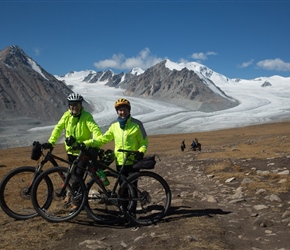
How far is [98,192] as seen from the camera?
6816 mm

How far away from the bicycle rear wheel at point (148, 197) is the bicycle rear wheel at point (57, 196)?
0.85 meters

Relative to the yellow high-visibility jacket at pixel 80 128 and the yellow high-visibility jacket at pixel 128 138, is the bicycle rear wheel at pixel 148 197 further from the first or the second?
the yellow high-visibility jacket at pixel 80 128

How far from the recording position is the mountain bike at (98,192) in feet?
21.3

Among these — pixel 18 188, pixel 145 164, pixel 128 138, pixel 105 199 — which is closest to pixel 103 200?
pixel 105 199

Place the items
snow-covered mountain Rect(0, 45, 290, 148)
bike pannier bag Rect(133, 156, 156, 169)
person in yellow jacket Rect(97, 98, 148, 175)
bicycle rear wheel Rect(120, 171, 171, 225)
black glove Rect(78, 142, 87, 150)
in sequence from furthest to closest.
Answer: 1. snow-covered mountain Rect(0, 45, 290, 148)
2. person in yellow jacket Rect(97, 98, 148, 175)
3. bicycle rear wheel Rect(120, 171, 171, 225)
4. bike pannier bag Rect(133, 156, 156, 169)
5. black glove Rect(78, 142, 87, 150)

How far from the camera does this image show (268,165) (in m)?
13.1

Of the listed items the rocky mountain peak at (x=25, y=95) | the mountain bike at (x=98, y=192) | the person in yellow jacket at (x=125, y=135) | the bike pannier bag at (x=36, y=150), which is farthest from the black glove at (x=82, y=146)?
the rocky mountain peak at (x=25, y=95)

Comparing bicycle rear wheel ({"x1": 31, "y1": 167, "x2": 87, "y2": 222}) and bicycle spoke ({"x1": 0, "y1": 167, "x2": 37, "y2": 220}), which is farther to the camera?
bicycle spoke ({"x1": 0, "y1": 167, "x2": 37, "y2": 220})

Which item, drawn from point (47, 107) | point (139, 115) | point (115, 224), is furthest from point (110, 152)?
point (47, 107)

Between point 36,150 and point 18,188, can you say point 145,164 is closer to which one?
point 36,150

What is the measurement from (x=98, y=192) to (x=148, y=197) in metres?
1.01

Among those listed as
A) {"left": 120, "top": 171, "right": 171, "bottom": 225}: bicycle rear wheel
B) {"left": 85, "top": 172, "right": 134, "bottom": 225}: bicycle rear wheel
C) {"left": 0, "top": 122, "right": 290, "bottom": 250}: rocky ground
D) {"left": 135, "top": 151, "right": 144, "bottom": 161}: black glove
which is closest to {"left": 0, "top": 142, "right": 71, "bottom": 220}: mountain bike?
{"left": 0, "top": 122, "right": 290, "bottom": 250}: rocky ground

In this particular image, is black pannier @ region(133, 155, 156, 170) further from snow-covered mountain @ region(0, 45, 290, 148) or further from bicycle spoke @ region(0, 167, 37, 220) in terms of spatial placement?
snow-covered mountain @ region(0, 45, 290, 148)

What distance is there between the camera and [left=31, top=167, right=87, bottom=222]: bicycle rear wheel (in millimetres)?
6438
